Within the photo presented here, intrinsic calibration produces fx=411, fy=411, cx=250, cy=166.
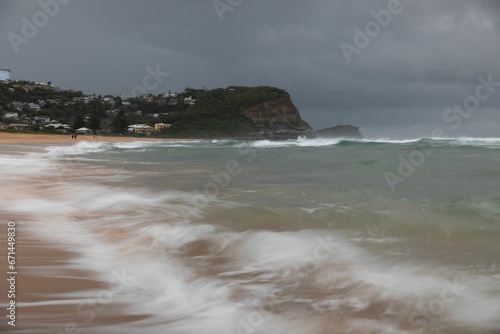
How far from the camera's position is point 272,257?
4.44m

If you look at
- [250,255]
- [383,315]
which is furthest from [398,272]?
[250,255]

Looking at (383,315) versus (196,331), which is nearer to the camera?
(196,331)

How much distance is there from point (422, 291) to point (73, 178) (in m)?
9.41

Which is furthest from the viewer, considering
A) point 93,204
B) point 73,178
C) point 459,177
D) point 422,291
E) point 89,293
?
point 459,177

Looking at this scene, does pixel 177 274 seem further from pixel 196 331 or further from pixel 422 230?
pixel 422 230

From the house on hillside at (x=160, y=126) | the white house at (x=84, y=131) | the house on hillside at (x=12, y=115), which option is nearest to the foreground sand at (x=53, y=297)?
the white house at (x=84, y=131)

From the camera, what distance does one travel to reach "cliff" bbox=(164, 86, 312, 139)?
318 feet

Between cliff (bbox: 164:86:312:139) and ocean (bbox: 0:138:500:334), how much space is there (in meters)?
84.8

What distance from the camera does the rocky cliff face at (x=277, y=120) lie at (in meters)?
101

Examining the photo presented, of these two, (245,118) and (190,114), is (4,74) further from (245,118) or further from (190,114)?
(245,118)

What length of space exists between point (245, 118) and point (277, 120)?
8225 millimetres

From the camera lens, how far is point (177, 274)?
3809 mm

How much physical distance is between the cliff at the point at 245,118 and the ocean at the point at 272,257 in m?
84.8

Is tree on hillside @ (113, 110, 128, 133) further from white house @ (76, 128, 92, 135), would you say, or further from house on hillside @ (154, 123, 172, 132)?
house on hillside @ (154, 123, 172, 132)
